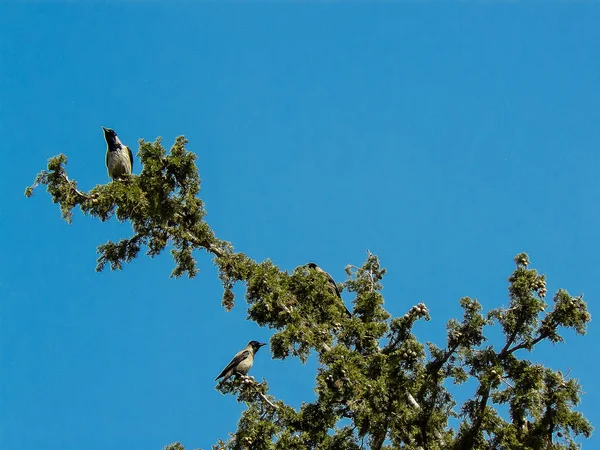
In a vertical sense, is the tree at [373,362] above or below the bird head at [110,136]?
below

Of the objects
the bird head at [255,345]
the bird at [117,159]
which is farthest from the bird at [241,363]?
the bird at [117,159]

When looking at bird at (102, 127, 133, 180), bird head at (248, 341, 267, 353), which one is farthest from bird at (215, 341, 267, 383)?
bird at (102, 127, 133, 180)

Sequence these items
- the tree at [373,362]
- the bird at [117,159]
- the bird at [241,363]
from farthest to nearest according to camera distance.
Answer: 1. the bird at [117,159]
2. the bird at [241,363]
3. the tree at [373,362]

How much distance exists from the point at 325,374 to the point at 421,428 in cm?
139

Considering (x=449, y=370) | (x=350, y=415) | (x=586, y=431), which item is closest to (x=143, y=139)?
(x=350, y=415)

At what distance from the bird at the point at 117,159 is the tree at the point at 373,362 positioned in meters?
1.74

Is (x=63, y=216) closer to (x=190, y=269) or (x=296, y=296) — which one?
(x=190, y=269)

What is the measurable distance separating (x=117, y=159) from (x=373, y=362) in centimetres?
562

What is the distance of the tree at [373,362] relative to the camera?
752 centimetres

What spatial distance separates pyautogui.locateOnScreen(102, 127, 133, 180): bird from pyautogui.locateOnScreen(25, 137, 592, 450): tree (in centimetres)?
174

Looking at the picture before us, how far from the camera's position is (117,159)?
10.7 metres

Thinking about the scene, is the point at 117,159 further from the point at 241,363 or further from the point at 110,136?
the point at 241,363

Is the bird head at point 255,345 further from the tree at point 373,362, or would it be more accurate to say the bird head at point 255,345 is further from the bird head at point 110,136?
the bird head at point 110,136

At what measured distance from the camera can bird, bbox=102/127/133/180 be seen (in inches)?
423
